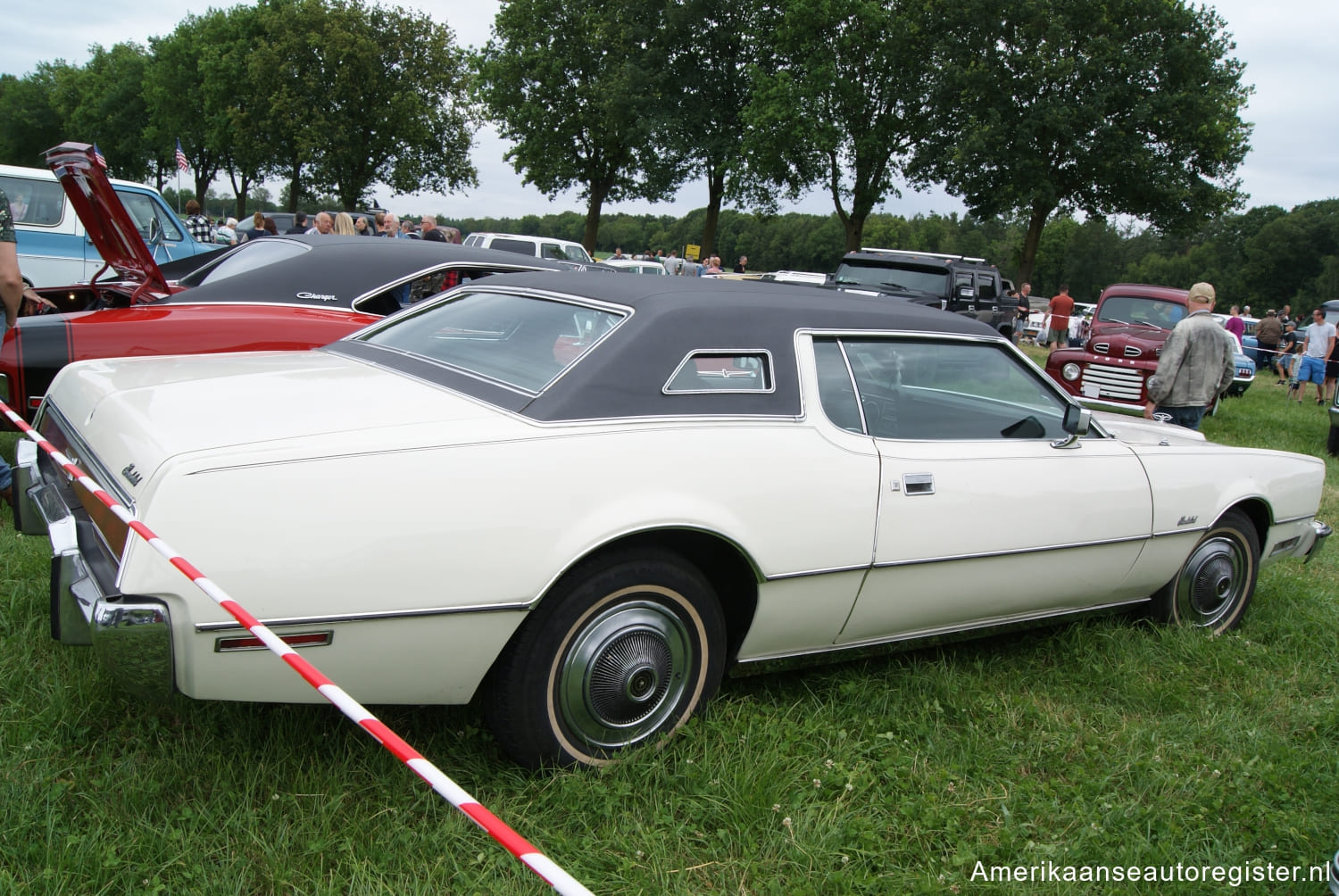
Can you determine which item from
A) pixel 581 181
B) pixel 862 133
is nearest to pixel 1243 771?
pixel 862 133

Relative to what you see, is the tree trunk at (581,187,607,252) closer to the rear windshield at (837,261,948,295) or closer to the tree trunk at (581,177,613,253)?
the tree trunk at (581,177,613,253)

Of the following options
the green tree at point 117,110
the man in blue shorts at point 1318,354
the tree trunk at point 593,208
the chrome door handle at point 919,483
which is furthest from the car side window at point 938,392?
the green tree at point 117,110

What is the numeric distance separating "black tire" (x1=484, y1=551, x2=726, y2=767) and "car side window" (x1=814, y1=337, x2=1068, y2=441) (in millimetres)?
785

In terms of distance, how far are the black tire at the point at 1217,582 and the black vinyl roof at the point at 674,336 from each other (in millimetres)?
1496

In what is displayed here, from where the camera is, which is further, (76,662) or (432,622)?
(76,662)

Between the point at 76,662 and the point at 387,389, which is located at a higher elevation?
the point at 387,389

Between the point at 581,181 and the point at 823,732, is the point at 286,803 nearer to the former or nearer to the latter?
the point at 823,732

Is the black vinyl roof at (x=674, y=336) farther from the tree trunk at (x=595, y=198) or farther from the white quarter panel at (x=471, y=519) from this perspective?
the tree trunk at (x=595, y=198)

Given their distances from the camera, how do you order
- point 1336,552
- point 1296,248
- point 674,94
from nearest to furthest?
point 1336,552
point 674,94
point 1296,248

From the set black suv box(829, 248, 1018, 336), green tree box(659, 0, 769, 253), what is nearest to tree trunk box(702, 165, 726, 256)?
green tree box(659, 0, 769, 253)

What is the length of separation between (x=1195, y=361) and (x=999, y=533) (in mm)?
4386

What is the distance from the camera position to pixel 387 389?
276 cm

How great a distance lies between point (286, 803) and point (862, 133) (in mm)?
27610

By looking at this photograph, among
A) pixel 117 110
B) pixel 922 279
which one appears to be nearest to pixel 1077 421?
pixel 922 279
